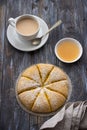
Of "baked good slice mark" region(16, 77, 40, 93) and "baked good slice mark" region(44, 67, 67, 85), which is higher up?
"baked good slice mark" region(44, 67, 67, 85)

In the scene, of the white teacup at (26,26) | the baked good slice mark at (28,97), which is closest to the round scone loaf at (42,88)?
the baked good slice mark at (28,97)

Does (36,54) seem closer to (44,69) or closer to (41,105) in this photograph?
(44,69)

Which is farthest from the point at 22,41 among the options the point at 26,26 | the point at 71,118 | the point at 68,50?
the point at 71,118

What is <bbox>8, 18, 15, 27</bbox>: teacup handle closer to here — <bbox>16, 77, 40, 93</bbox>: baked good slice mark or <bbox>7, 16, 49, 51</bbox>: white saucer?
<bbox>7, 16, 49, 51</bbox>: white saucer

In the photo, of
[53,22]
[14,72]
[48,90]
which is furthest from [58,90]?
[53,22]

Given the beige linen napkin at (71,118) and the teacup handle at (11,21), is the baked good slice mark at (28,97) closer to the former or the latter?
the beige linen napkin at (71,118)

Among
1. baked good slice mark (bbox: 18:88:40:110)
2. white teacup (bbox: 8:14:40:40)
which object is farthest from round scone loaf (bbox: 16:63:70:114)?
white teacup (bbox: 8:14:40:40)
